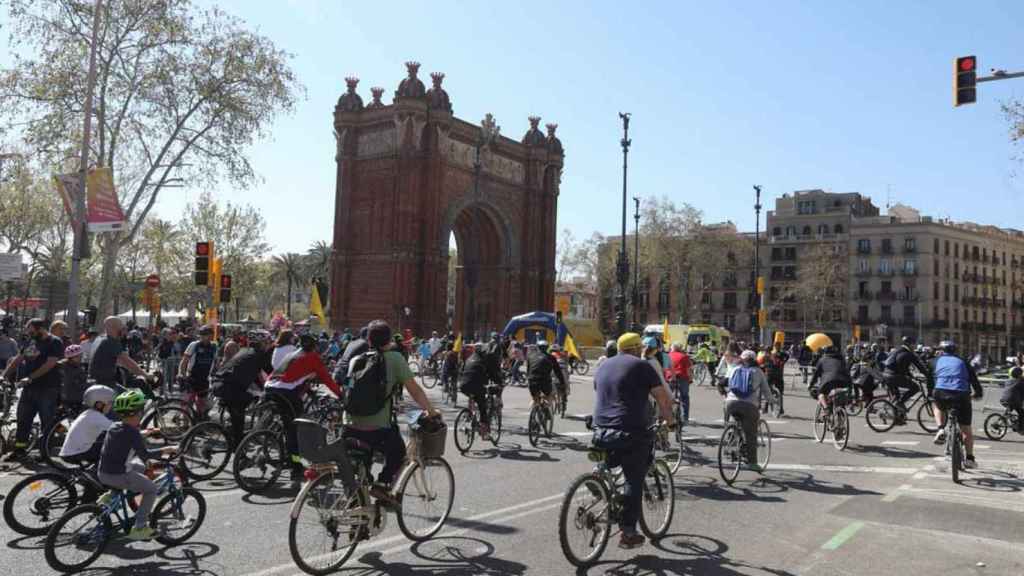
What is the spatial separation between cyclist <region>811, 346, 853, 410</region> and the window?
3058 inches

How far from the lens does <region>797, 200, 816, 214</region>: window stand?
85.1 m

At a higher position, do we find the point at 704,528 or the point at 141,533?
the point at 141,533

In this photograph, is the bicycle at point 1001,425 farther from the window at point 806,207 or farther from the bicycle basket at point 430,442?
the window at point 806,207

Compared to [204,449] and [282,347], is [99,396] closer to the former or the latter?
[204,449]

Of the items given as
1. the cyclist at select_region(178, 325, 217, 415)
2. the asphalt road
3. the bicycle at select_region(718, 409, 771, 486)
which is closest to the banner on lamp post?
the cyclist at select_region(178, 325, 217, 415)

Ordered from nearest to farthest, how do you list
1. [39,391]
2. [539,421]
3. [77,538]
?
[77,538] < [39,391] < [539,421]

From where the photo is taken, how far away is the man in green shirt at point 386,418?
600 centimetres

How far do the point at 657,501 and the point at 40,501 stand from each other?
502cm

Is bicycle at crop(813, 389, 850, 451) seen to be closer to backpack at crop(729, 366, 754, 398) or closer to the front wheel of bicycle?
the front wheel of bicycle

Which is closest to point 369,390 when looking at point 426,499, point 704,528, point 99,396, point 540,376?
point 426,499

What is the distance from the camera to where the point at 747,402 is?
941cm

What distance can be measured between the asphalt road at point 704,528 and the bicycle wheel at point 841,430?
92 centimetres

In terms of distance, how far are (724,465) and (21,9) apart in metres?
24.3

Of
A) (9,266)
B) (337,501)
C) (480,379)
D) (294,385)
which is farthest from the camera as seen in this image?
(9,266)
